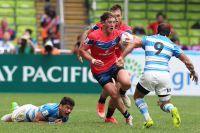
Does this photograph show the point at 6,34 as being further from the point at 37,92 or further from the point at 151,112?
the point at 151,112

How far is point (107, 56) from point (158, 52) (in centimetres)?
108

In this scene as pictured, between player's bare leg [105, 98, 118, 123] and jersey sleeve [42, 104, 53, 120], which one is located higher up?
jersey sleeve [42, 104, 53, 120]

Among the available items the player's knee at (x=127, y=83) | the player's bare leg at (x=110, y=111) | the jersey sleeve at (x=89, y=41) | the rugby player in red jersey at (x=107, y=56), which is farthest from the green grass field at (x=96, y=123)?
the jersey sleeve at (x=89, y=41)

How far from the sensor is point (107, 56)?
757 centimetres

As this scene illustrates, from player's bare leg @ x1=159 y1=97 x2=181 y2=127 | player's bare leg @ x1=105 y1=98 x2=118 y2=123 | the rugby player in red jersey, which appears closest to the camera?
player's bare leg @ x1=159 y1=97 x2=181 y2=127

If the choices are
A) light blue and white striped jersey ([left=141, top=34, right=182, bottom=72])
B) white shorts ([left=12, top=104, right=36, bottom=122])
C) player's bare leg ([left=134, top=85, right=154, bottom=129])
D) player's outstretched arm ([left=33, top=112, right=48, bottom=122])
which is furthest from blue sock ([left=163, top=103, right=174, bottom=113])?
white shorts ([left=12, top=104, right=36, bottom=122])

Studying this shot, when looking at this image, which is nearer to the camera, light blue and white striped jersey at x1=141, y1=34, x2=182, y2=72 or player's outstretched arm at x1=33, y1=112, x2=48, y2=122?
light blue and white striped jersey at x1=141, y1=34, x2=182, y2=72

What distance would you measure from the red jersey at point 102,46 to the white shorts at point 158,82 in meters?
0.94

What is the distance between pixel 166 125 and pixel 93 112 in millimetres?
2508

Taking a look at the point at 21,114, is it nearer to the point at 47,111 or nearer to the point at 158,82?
the point at 47,111

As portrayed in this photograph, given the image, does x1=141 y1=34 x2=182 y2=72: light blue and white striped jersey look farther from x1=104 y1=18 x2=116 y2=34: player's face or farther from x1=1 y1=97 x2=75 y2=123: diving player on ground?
x1=1 y1=97 x2=75 y2=123: diving player on ground

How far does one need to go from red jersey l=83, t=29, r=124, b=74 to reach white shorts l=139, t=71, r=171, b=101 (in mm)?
935

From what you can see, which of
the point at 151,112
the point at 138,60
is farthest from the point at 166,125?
the point at 138,60

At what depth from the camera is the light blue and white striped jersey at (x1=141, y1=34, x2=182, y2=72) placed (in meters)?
6.82
